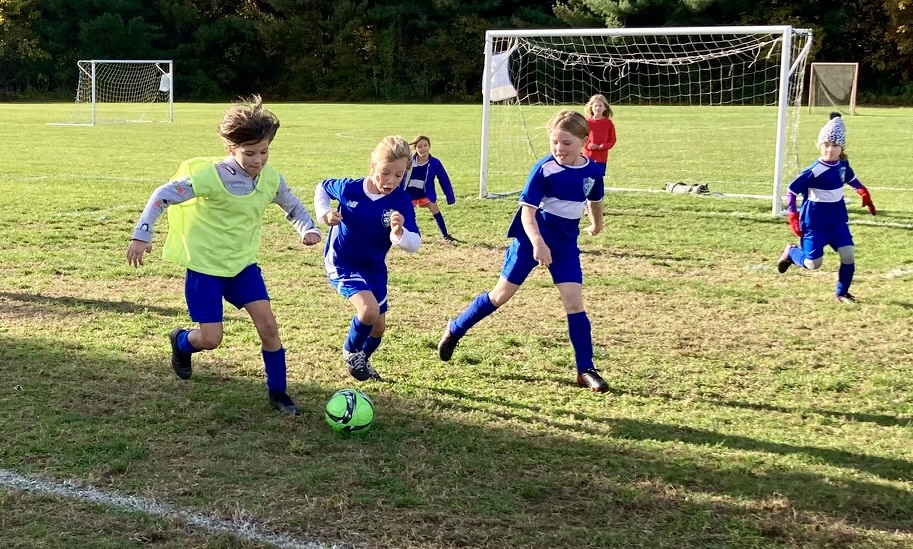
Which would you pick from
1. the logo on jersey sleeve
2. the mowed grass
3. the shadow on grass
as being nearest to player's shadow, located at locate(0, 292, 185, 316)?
the mowed grass

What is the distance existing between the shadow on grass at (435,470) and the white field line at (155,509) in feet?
0.20

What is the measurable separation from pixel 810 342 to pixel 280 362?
3510 mm

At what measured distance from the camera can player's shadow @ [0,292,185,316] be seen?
6.60m

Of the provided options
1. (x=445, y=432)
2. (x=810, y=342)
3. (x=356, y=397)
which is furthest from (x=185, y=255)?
(x=810, y=342)

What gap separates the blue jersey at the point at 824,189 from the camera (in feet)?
24.3

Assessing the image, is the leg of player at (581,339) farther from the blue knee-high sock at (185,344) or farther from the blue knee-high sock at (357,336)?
the blue knee-high sock at (185,344)

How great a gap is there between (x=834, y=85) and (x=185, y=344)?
35.2 metres

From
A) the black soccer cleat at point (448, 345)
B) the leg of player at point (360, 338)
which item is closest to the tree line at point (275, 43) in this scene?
the black soccer cleat at point (448, 345)

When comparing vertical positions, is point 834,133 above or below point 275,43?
below

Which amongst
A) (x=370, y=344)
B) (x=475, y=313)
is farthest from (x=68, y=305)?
(x=475, y=313)

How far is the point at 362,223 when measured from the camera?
16.3ft

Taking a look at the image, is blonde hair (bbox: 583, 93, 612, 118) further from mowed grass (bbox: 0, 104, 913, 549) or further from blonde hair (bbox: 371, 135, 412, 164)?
blonde hair (bbox: 371, 135, 412, 164)

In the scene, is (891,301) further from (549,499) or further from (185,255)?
(185,255)

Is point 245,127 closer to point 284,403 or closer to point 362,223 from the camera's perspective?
point 362,223
